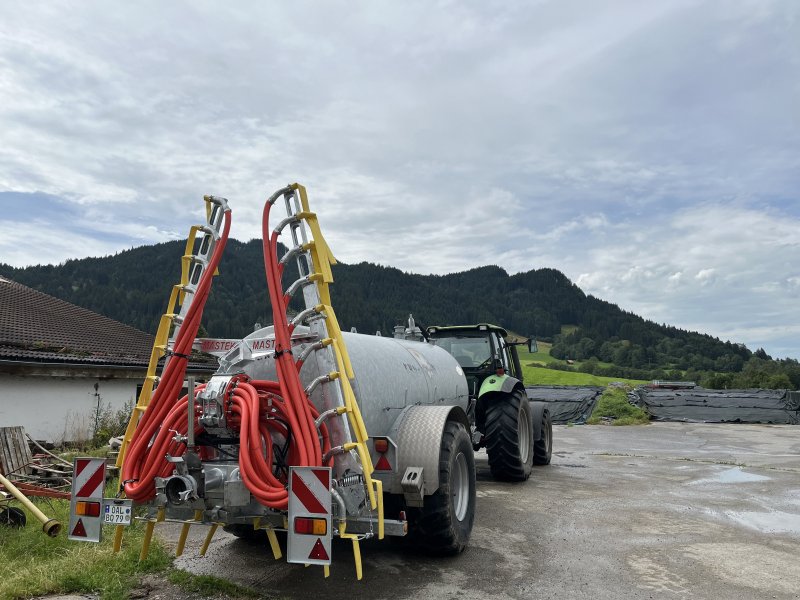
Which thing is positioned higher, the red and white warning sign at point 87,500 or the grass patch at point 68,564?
the red and white warning sign at point 87,500

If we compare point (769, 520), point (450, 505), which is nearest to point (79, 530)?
point (450, 505)

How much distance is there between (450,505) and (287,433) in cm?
164

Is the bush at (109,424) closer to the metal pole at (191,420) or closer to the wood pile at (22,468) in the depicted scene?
the wood pile at (22,468)

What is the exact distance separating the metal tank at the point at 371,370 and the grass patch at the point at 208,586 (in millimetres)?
1417

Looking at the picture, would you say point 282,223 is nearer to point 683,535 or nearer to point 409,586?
point 409,586

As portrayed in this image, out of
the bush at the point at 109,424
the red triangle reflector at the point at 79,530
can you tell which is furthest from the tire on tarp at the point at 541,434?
the bush at the point at 109,424

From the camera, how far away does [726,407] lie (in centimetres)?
2381

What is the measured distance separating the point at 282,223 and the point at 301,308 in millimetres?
657

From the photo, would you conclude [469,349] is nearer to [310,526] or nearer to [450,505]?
[450,505]

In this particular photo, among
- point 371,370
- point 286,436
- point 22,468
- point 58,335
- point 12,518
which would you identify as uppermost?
point 58,335

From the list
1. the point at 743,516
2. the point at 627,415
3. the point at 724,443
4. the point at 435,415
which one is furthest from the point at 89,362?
the point at 627,415

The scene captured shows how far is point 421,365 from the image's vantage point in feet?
21.9

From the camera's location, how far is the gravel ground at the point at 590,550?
15.6 feet

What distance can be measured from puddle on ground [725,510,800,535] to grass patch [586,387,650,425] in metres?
15.3
